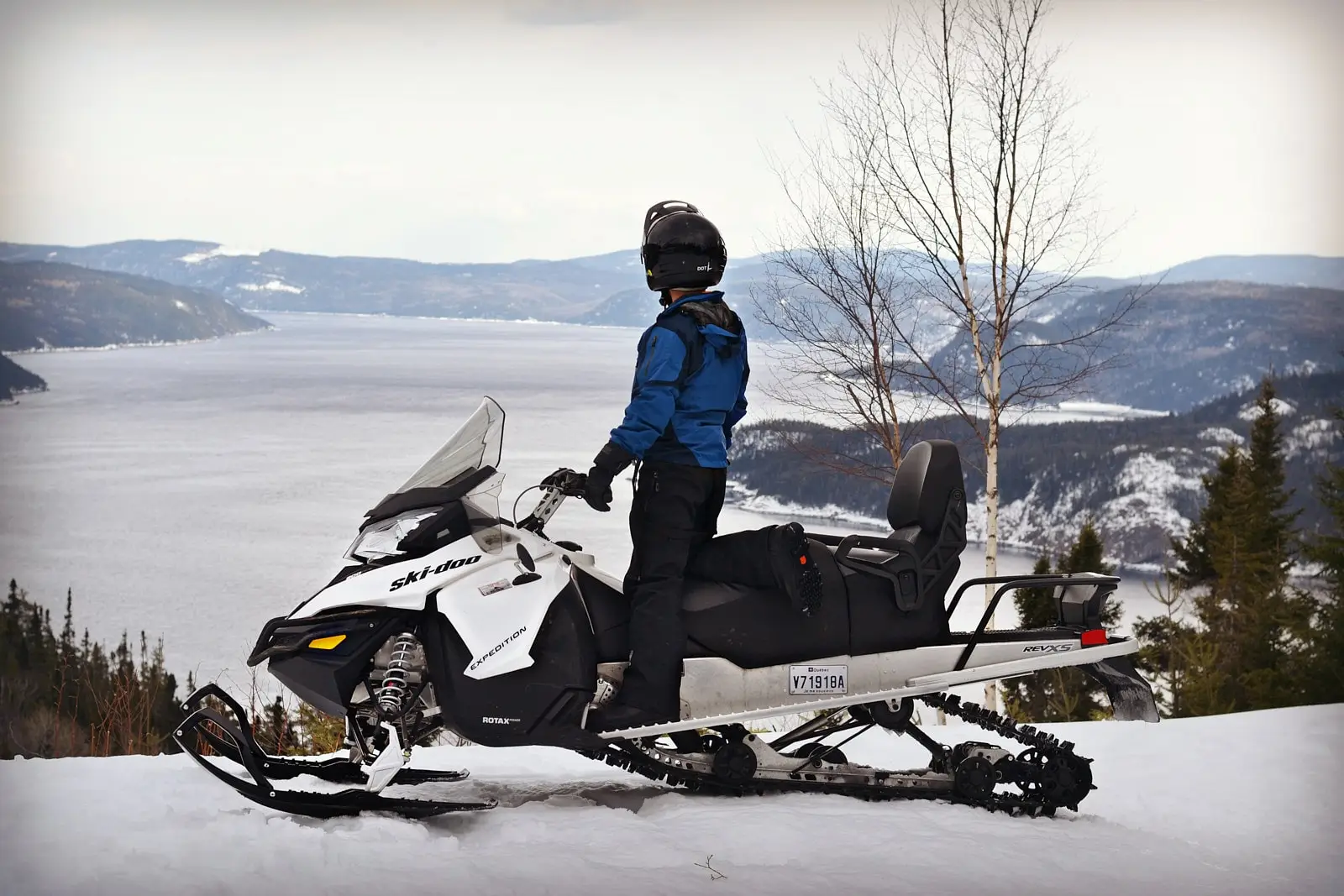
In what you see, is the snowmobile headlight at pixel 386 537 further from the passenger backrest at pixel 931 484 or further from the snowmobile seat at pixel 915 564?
the passenger backrest at pixel 931 484

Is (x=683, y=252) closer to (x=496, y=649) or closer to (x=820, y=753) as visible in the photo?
(x=496, y=649)

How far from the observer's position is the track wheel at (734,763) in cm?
375

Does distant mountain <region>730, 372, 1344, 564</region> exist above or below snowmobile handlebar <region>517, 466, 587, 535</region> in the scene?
below

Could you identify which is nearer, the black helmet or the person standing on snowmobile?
the person standing on snowmobile

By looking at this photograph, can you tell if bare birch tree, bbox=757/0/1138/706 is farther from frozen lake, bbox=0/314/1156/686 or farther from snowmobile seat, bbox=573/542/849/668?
snowmobile seat, bbox=573/542/849/668

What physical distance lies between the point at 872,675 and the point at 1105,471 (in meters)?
29.1

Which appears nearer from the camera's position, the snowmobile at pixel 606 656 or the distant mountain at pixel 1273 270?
the snowmobile at pixel 606 656

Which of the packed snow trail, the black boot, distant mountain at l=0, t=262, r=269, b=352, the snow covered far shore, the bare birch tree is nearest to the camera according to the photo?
the packed snow trail

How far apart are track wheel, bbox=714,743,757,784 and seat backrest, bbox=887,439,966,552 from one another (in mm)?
961

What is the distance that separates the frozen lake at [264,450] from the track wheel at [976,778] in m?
10.2

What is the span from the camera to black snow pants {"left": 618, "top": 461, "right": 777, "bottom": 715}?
3.57 m

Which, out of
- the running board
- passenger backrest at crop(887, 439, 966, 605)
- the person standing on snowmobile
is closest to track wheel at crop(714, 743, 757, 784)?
the running board

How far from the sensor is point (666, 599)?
3.57 meters

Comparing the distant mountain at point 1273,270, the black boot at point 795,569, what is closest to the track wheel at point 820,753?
the black boot at point 795,569
